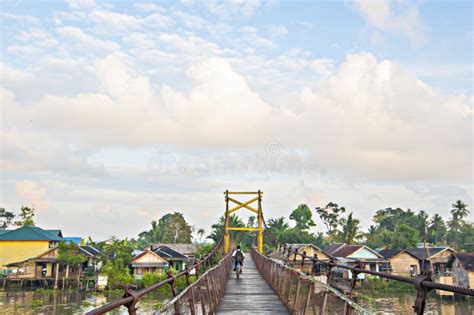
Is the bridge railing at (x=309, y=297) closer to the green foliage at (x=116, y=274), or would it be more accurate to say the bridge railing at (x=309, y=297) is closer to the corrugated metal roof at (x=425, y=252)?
the green foliage at (x=116, y=274)

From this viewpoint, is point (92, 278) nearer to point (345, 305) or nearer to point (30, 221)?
point (30, 221)

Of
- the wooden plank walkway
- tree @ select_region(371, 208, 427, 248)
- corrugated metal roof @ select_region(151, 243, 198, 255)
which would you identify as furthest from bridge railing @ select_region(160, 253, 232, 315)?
tree @ select_region(371, 208, 427, 248)

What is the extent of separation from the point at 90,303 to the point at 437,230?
6334cm

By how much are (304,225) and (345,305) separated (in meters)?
65.6

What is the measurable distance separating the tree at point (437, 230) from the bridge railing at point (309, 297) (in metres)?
71.1

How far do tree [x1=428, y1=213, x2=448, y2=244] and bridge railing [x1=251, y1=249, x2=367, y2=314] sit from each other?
233ft

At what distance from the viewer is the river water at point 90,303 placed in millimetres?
36312

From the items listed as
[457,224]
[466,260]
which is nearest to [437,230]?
[457,224]

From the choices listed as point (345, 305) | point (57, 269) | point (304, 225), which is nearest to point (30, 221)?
point (57, 269)

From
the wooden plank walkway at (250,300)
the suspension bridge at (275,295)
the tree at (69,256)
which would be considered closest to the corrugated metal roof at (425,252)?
the tree at (69,256)

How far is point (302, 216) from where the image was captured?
6931 cm

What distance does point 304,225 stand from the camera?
6838 centimetres

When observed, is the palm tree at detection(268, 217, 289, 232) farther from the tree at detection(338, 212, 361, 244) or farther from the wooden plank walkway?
the wooden plank walkway

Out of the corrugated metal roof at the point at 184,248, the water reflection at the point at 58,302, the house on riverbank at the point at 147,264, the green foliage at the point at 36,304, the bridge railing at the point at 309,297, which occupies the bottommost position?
the water reflection at the point at 58,302
